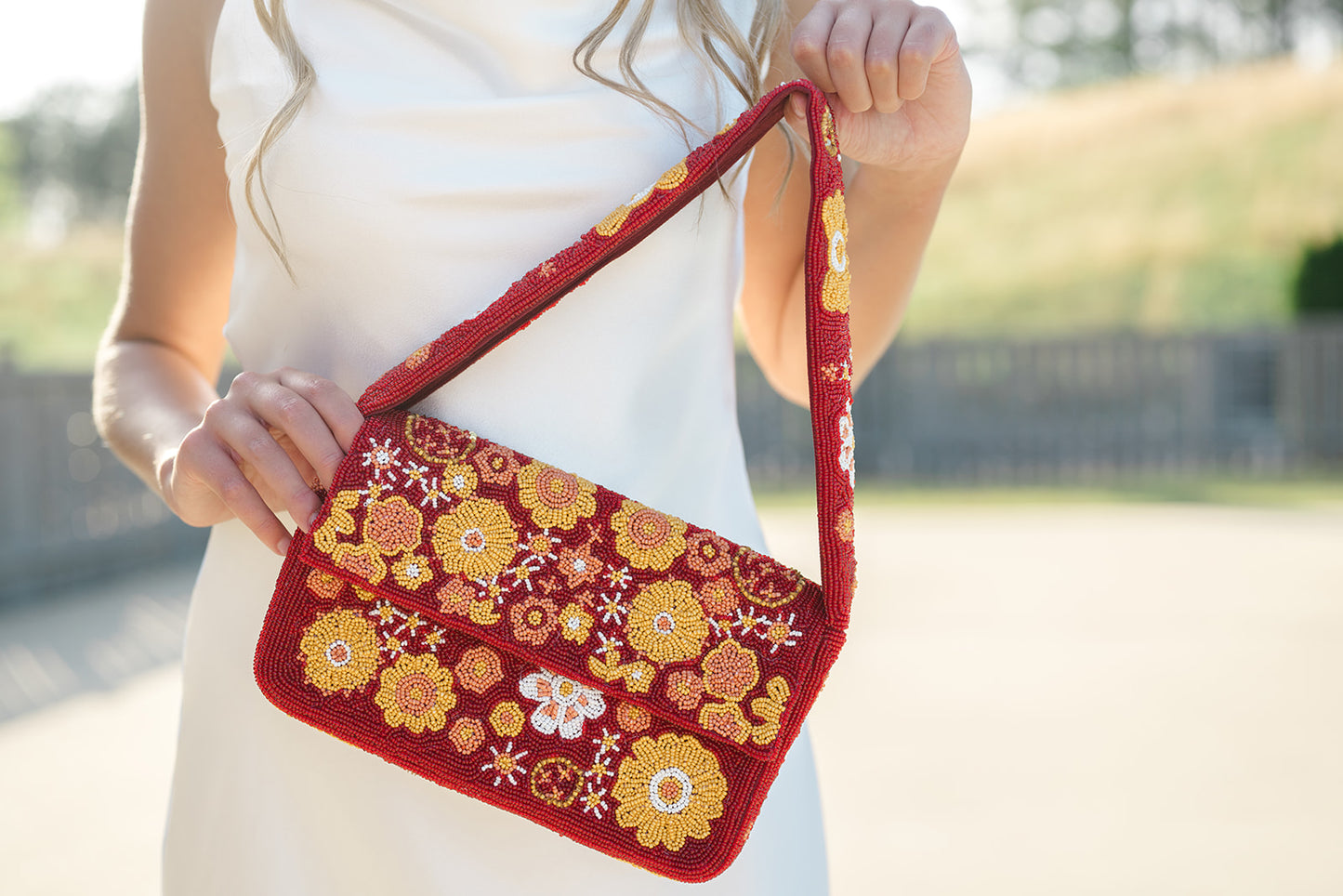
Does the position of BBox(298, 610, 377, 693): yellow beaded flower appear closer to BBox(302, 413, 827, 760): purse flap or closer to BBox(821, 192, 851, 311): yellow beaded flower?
BBox(302, 413, 827, 760): purse flap

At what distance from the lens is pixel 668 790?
961 mm

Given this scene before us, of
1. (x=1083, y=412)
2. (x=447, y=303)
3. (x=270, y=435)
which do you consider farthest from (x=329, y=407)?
(x=1083, y=412)

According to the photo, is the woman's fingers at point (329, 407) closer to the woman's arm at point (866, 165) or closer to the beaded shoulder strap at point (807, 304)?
the beaded shoulder strap at point (807, 304)

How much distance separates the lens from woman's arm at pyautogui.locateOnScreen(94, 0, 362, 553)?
935mm

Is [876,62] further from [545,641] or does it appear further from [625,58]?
[545,641]

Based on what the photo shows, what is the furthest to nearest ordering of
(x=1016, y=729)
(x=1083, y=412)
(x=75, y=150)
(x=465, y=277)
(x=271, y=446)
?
(x=75, y=150) < (x=1083, y=412) < (x=1016, y=729) < (x=465, y=277) < (x=271, y=446)

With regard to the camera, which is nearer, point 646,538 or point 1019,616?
point 646,538

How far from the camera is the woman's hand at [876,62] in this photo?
982 mm

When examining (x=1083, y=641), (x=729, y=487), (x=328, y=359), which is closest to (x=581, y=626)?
(x=729, y=487)

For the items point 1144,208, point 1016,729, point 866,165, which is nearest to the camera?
point 866,165

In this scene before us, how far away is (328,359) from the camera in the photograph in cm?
108

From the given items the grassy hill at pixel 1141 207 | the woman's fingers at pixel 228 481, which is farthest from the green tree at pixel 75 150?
the woman's fingers at pixel 228 481

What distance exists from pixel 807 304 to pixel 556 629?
0.35m

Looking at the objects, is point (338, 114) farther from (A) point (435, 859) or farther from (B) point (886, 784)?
(B) point (886, 784)
